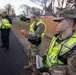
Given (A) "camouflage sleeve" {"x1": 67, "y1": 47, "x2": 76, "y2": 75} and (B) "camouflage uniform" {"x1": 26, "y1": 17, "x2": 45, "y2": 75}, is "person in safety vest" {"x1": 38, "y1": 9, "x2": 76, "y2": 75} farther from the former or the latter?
(B) "camouflage uniform" {"x1": 26, "y1": 17, "x2": 45, "y2": 75}

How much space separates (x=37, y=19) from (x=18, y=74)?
1.80m

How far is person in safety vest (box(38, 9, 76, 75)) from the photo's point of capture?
8.74 feet

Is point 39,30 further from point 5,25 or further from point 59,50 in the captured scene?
point 5,25

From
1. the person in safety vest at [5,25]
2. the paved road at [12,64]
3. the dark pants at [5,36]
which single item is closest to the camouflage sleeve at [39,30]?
the paved road at [12,64]

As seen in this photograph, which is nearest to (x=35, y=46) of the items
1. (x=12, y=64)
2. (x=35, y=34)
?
(x=35, y=34)

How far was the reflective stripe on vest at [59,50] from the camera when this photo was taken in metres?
2.72

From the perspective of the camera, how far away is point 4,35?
34.5ft

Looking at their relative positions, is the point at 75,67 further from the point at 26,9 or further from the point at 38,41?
the point at 26,9

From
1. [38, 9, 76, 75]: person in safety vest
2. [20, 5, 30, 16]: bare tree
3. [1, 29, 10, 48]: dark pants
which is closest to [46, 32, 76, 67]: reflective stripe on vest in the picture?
[38, 9, 76, 75]: person in safety vest

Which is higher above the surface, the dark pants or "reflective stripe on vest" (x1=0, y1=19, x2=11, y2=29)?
"reflective stripe on vest" (x1=0, y1=19, x2=11, y2=29)

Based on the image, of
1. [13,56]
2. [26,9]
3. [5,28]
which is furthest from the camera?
[26,9]

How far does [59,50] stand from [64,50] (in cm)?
9

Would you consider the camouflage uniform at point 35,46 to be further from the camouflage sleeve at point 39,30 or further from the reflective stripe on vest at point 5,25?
the reflective stripe on vest at point 5,25

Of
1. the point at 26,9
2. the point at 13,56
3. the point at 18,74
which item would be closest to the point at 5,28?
the point at 13,56
